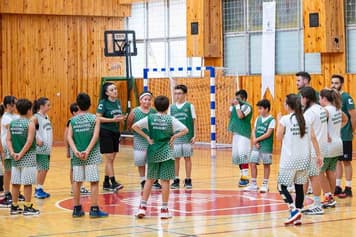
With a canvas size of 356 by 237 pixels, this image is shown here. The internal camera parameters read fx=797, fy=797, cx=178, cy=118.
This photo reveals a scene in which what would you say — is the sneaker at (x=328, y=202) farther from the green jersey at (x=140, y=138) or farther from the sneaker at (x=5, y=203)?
the sneaker at (x=5, y=203)

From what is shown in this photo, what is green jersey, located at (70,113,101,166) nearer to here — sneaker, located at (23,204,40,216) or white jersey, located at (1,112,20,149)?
sneaker, located at (23,204,40,216)

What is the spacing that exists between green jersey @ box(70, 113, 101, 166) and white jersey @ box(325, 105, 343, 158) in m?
3.40

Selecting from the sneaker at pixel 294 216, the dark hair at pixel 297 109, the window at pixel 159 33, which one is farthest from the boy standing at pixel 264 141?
the window at pixel 159 33

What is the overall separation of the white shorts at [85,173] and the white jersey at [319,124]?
2.95 meters

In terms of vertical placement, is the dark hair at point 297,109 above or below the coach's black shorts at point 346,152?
above

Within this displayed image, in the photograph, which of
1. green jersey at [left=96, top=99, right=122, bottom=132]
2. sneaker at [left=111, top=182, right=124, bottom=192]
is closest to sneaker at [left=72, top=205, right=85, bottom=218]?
green jersey at [left=96, top=99, right=122, bottom=132]

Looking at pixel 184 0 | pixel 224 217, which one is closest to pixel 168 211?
pixel 224 217

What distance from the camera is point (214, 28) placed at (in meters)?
25.0

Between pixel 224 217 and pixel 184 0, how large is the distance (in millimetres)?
17021

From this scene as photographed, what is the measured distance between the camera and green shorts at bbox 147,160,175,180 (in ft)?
35.5

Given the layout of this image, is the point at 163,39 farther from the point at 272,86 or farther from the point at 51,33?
the point at 272,86

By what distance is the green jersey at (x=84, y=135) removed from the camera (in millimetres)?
10891

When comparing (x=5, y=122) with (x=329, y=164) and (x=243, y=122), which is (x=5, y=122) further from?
(x=329, y=164)

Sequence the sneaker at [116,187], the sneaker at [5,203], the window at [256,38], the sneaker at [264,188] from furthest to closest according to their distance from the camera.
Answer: the window at [256,38]
the sneaker at [116,187]
the sneaker at [264,188]
the sneaker at [5,203]
